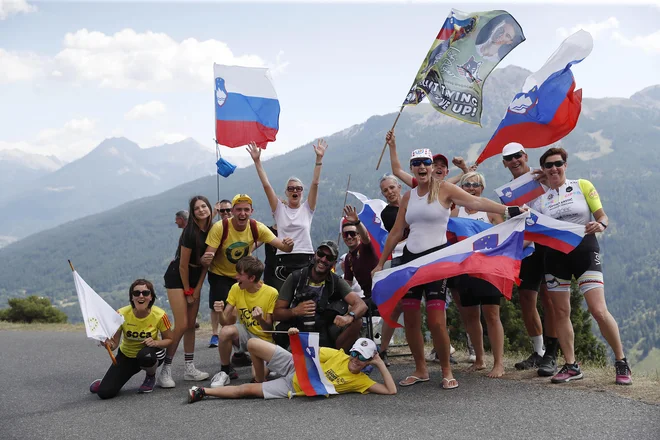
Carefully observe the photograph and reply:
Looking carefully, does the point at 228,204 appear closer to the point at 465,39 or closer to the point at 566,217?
the point at 465,39

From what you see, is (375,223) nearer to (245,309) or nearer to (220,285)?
(220,285)

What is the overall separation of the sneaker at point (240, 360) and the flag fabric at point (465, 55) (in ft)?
13.3

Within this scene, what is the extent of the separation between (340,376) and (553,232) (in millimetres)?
2647

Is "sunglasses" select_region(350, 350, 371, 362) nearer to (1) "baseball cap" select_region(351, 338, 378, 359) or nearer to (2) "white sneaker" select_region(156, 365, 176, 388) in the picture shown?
(1) "baseball cap" select_region(351, 338, 378, 359)

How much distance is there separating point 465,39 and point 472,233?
9.61 ft

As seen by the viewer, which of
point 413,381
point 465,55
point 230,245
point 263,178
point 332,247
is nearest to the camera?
point 413,381

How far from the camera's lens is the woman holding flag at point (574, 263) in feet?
21.2

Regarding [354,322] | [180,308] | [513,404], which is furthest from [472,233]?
[180,308]

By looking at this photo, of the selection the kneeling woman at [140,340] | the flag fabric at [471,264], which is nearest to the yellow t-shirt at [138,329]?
the kneeling woman at [140,340]

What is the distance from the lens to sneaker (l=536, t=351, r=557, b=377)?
7.07 metres

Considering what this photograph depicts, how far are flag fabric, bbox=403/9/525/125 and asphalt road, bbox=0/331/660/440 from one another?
146 inches

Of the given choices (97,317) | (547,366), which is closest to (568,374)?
(547,366)

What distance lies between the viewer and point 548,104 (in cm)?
834

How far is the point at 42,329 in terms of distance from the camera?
53.6ft
